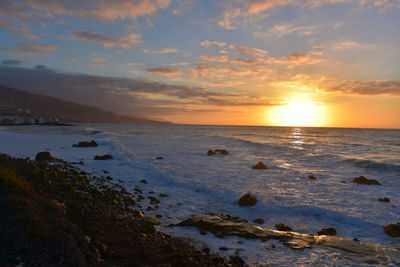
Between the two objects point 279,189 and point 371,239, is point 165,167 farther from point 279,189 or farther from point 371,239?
point 371,239

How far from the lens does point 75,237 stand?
4.55 meters

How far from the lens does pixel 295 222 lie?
361 inches

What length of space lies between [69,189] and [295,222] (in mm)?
8203

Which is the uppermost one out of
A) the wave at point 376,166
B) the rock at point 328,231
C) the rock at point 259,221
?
the wave at point 376,166

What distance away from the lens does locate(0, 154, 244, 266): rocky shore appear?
12.7 feet

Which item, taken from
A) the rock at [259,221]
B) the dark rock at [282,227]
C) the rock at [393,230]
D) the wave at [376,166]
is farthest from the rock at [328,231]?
the wave at [376,166]

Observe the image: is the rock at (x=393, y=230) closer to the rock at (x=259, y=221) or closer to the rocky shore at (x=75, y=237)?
the rock at (x=259, y=221)

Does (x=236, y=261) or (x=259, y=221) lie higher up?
(x=236, y=261)

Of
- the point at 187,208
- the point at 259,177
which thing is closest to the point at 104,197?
the point at 187,208

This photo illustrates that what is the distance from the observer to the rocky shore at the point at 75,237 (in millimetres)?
3883

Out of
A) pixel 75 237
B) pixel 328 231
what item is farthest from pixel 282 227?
pixel 75 237

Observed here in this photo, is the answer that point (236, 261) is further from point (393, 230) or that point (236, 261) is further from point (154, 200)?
point (393, 230)

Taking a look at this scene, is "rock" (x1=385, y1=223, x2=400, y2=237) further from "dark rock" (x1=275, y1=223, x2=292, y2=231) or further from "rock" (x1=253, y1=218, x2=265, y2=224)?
"rock" (x1=253, y1=218, x2=265, y2=224)

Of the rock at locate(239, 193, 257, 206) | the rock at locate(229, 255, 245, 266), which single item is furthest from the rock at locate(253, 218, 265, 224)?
the rock at locate(229, 255, 245, 266)
